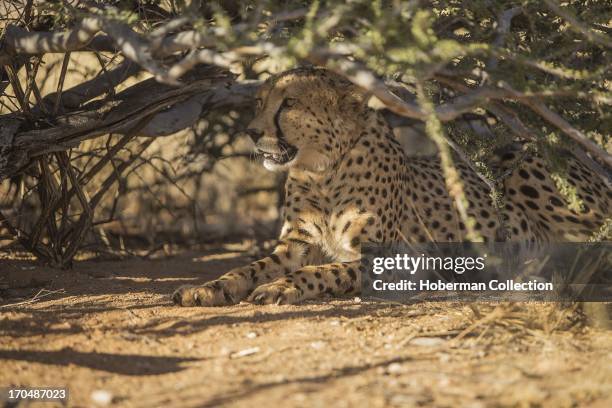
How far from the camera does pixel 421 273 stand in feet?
16.1

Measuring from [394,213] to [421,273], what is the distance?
419mm

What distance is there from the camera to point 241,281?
4.30m

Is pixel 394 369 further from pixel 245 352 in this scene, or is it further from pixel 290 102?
pixel 290 102

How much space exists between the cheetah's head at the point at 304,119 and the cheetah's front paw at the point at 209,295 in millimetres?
817

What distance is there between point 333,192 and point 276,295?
3.13ft

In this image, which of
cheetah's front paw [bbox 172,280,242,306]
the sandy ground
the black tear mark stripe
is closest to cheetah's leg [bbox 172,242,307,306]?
cheetah's front paw [bbox 172,280,242,306]

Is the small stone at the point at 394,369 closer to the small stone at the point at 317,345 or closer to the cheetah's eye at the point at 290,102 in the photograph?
the small stone at the point at 317,345

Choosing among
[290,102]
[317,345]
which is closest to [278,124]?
[290,102]

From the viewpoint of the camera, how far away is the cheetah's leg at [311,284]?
160 inches

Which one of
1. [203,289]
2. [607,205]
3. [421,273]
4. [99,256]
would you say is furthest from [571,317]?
[99,256]

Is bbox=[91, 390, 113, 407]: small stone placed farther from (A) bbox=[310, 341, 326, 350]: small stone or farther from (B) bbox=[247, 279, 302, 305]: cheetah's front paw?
(B) bbox=[247, 279, 302, 305]: cheetah's front paw

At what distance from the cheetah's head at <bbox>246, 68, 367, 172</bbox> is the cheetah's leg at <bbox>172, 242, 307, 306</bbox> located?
530mm

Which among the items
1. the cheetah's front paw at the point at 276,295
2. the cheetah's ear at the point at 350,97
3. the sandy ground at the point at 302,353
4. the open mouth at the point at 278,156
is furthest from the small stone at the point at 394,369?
the cheetah's ear at the point at 350,97

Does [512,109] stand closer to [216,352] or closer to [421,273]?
[421,273]
